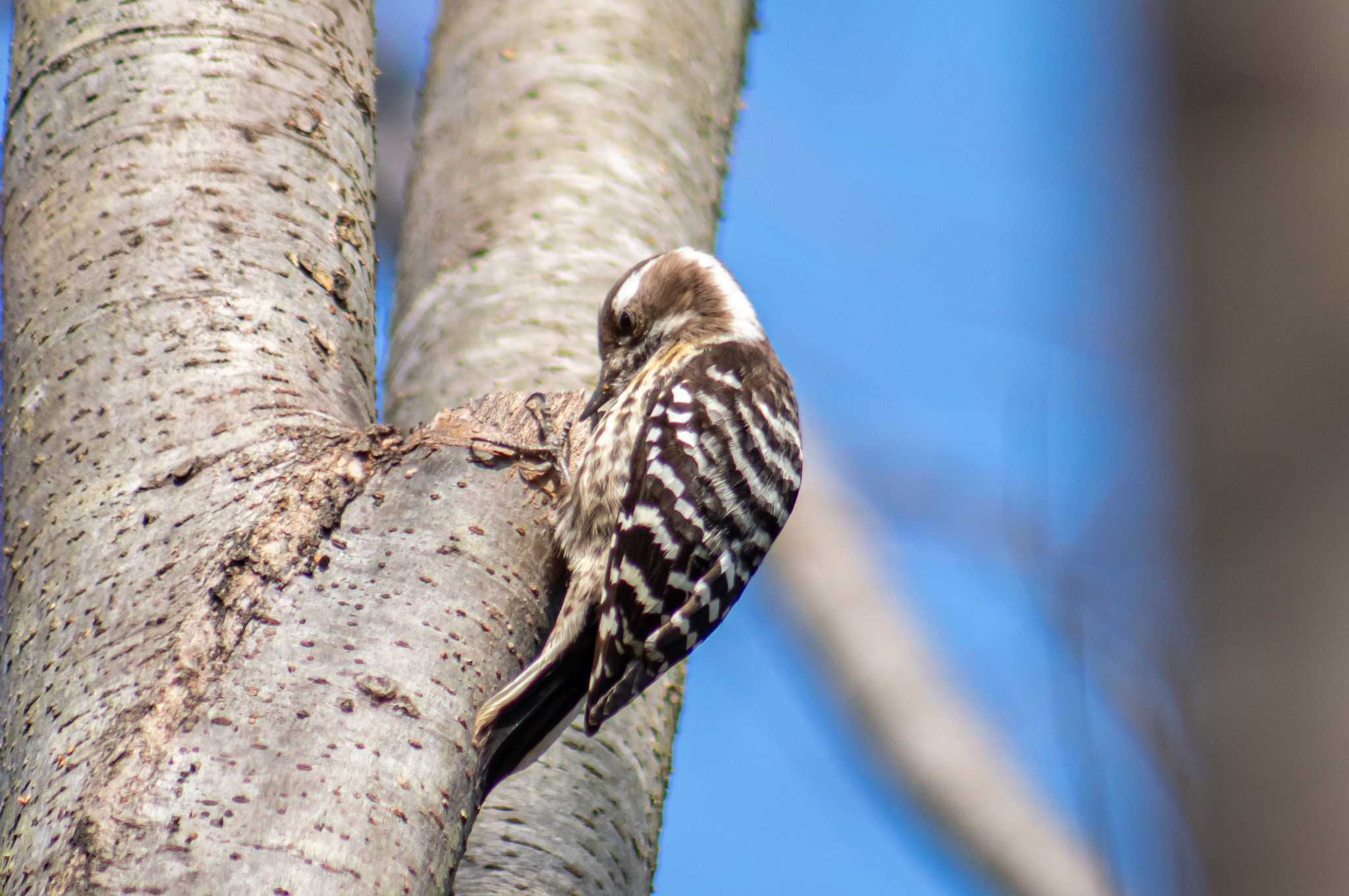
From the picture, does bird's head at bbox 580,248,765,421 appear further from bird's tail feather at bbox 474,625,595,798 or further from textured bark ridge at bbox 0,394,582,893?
textured bark ridge at bbox 0,394,582,893

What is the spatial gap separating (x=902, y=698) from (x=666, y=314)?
242 centimetres

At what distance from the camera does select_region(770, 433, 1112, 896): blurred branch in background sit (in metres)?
5.56

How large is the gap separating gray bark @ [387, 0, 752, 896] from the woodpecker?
0.15 meters

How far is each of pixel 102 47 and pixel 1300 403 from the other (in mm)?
2830

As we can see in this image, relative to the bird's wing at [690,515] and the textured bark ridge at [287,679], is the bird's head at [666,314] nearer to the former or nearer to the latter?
the bird's wing at [690,515]

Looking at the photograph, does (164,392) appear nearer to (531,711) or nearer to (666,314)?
(531,711)

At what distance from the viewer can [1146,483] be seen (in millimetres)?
1174

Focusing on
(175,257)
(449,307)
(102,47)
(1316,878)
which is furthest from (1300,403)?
(449,307)

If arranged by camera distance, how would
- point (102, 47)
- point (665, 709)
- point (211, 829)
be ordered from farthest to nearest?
point (665, 709), point (102, 47), point (211, 829)

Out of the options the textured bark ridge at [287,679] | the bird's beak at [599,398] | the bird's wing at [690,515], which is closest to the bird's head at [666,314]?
the bird's beak at [599,398]

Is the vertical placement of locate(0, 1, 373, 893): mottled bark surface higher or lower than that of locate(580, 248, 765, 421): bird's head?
higher

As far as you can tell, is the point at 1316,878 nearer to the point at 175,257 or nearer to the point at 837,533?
the point at 175,257

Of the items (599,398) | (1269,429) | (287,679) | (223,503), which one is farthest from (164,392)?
(1269,429)

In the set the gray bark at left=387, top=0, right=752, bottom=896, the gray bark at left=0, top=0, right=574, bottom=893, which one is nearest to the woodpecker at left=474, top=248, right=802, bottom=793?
the gray bark at left=387, top=0, right=752, bottom=896
